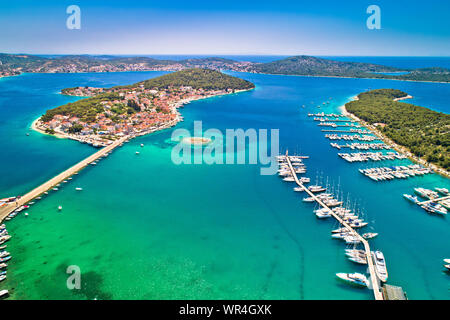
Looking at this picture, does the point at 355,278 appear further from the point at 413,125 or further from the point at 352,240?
the point at 413,125

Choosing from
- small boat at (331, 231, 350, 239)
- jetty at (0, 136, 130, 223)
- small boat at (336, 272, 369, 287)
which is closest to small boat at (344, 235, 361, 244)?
small boat at (331, 231, 350, 239)

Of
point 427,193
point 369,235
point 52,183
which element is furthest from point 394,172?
point 52,183

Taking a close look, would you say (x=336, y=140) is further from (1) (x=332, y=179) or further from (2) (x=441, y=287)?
(2) (x=441, y=287)

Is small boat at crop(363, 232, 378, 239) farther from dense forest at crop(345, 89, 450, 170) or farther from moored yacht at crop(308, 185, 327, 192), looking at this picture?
dense forest at crop(345, 89, 450, 170)

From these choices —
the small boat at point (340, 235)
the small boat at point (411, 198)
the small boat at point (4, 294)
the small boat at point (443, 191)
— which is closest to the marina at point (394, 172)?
the small boat at point (443, 191)

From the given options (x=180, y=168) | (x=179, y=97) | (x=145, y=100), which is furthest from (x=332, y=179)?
(x=179, y=97)
